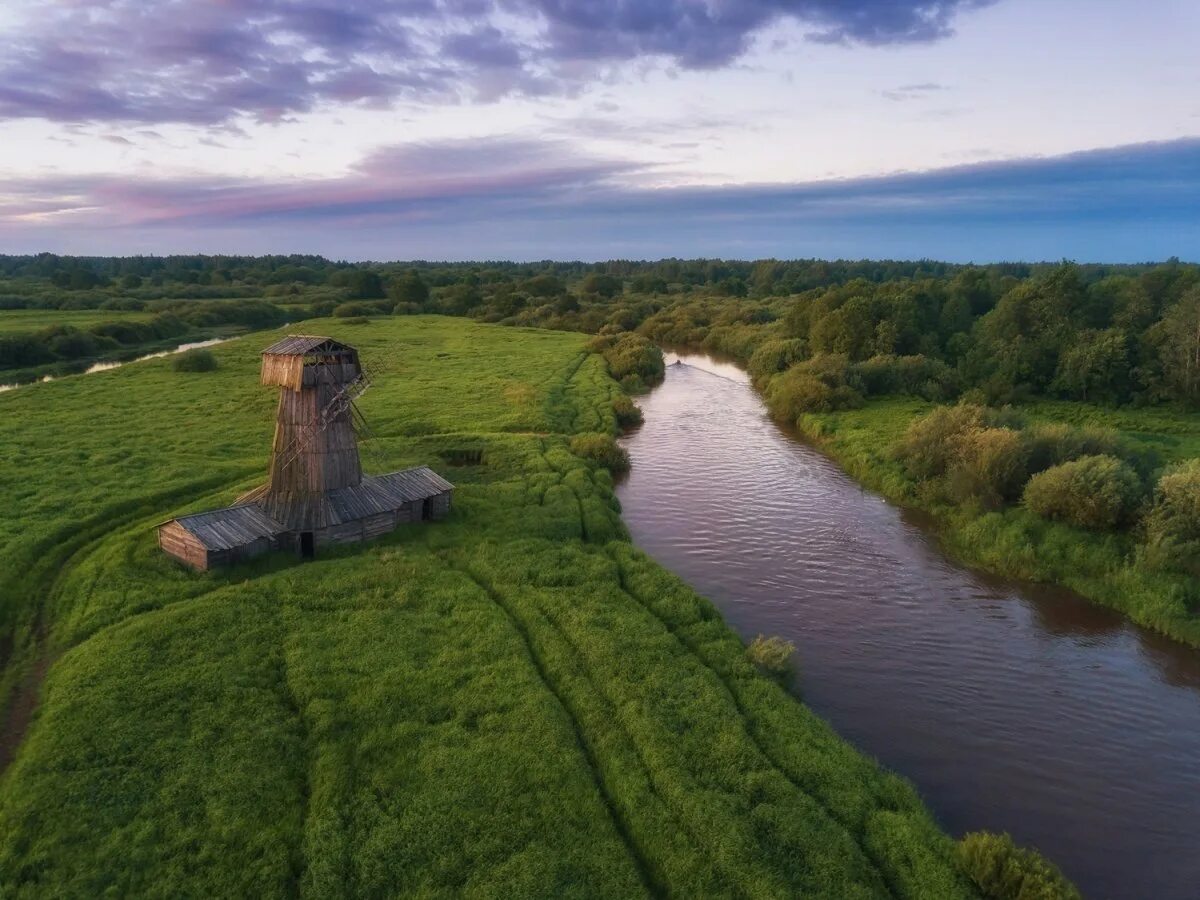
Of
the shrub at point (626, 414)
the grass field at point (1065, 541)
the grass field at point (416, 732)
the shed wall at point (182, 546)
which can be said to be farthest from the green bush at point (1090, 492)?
the shed wall at point (182, 546)

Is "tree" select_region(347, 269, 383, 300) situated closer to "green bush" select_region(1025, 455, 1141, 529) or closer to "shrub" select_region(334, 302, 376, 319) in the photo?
"shrub" select_region(334, 302, 376, 319)

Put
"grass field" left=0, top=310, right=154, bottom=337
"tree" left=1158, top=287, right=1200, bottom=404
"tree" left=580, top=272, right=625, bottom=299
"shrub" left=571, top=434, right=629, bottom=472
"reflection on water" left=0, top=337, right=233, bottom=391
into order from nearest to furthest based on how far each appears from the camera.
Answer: "shrub" left=571, top=434, right=629, bottom=472
"tree" left=1158, top=287, right=1200, bottom=404
"reflection on water" left=0, top=337, right=233, bottom=391
"grass field" left=0, top=310, right=154, bottom=337
"tree" left=580, top=272, right=625, bottom=299

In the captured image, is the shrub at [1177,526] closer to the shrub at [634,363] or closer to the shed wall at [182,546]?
the shed wall at [182,546]

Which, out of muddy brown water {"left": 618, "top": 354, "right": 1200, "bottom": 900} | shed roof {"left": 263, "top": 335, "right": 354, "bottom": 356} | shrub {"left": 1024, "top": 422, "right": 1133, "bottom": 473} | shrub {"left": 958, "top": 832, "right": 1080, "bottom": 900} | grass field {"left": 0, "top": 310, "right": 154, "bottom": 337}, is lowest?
muddy brown water {"left": 618, "top": 354, "right": 1200, "bottom": 900}

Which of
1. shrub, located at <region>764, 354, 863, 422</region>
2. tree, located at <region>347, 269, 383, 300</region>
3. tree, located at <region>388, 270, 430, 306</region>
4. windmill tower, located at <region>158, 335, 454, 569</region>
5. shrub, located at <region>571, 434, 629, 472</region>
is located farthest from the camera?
tree, located at <region>347, 269, 383, 300</region>

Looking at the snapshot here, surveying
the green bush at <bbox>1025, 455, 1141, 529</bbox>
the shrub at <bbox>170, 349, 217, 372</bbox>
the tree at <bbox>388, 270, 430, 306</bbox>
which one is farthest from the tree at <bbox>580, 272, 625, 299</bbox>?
the green bush at <bbox>1025, 455, 1141, 529</bbox>

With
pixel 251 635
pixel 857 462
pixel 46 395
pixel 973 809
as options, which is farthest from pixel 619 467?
pixel 46 395

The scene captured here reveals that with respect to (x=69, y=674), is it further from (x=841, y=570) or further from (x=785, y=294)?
(x=785, y=294)
